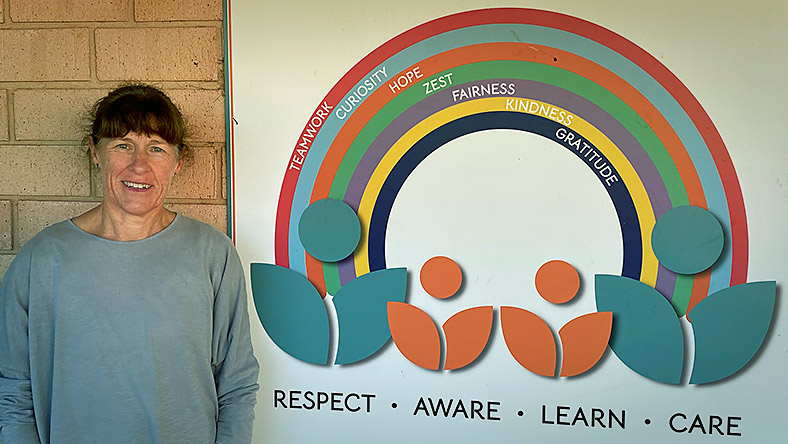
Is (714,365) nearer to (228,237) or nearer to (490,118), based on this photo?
(490,118)

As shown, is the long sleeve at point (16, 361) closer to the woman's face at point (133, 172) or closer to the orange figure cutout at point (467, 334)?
the woman's face at point (133, 172)

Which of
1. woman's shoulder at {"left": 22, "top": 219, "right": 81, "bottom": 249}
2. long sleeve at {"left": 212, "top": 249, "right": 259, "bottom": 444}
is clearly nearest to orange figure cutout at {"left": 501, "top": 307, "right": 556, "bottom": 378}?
long sleeve at {"left": 212, "top": 249, "right": 259, "bottom": 444}

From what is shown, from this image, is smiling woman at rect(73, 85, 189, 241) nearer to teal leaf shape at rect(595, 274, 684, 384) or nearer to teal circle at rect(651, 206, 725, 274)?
teal leaf shape at rect(595, 274, 684, 384)

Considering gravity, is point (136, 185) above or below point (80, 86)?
below

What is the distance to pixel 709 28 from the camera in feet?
5.91

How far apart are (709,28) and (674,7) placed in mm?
100

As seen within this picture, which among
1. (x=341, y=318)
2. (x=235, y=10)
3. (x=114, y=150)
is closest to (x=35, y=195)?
(x=114, y=150)

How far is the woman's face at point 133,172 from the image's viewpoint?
1703mm

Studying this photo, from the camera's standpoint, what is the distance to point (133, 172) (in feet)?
5.58

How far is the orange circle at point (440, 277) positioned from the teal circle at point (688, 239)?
508 millimetres

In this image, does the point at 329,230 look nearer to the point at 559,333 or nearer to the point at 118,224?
the point at 118,224

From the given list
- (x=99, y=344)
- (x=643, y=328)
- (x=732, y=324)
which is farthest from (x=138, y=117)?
(x=732, y=324)

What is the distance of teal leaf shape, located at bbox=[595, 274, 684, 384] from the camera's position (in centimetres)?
183

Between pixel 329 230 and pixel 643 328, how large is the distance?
0.84 m
